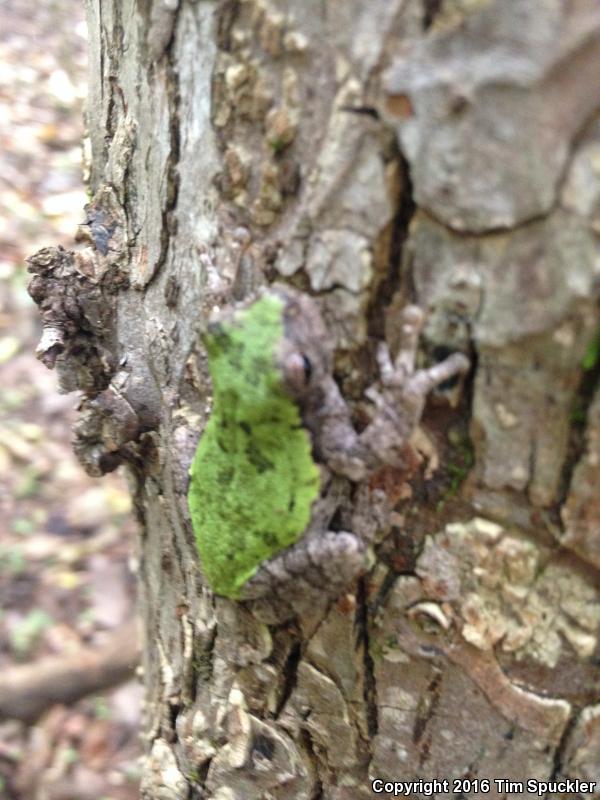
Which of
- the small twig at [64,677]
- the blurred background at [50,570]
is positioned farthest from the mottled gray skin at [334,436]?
the small twig at [64,677]

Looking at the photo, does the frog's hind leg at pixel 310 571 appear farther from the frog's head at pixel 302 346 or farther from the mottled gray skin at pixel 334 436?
the frog's head at pixel 302 346

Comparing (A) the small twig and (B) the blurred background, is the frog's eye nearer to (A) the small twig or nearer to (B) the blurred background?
(B) the blurred background

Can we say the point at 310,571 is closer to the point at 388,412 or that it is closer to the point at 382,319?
the point at 388,412

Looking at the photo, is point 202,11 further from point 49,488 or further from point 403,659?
point 49,488

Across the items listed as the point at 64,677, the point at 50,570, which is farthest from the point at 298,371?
the point at 50,570

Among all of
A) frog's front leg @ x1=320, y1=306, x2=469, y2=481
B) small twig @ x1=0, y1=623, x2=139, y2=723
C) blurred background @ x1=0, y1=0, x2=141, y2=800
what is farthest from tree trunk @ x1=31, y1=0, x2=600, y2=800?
small twig @ x1=0, y1=623, x2=139, y2=723
